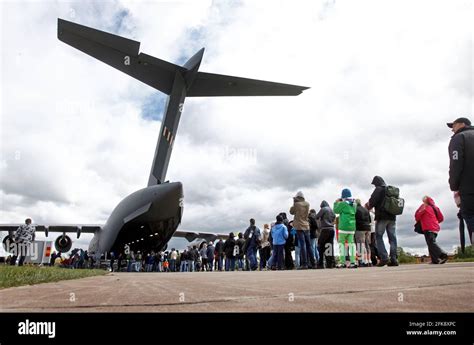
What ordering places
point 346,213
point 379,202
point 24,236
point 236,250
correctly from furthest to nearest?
point 236,250 → point 24,236 → point 346,213 → point 379,202

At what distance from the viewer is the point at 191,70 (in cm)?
1478

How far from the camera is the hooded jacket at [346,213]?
8555 mm

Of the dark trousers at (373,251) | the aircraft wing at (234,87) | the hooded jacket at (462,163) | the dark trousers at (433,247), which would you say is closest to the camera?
the hooded jacket at (462,163)

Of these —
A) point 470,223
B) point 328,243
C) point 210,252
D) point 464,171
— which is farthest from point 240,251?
point 464,171

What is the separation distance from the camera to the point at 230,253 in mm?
14188

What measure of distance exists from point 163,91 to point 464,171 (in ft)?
46.6

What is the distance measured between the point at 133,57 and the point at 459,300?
539 inches

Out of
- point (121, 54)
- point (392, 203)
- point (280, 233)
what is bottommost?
point (280, 233)

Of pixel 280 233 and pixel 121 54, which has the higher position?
pixel 121 54

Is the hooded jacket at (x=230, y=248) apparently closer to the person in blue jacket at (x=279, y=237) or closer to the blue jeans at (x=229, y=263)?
the blue jeans at (x=229, y=263)

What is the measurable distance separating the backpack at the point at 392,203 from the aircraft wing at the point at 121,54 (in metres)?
7.65

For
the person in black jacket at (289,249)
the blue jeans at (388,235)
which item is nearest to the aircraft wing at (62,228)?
the person in black jacket at (289,249)

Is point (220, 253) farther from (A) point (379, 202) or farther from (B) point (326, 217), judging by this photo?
(A) point (379, 202)

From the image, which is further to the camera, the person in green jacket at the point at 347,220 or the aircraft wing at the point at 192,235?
the aircraft wing at the point at 192,235
